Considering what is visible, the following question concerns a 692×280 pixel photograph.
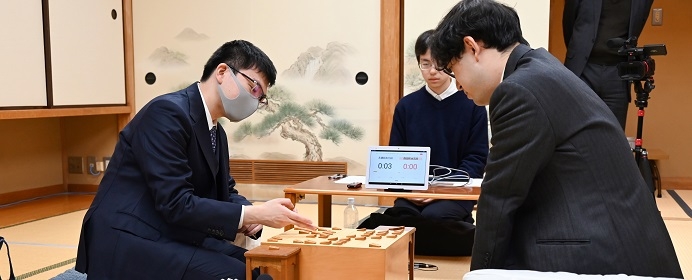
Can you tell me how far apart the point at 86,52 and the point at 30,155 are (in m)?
0.96

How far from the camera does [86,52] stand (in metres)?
5.16

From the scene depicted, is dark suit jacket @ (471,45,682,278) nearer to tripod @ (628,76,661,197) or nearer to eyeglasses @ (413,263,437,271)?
eyeglasses @ (413,263,437,271)

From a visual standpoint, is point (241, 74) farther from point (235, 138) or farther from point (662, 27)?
point (662, 27)

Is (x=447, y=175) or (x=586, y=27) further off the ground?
(x=586, y=27)

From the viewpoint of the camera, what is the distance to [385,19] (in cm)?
497

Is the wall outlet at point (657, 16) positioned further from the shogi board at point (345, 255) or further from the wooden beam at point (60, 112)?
the shogi board at point (345, 255)

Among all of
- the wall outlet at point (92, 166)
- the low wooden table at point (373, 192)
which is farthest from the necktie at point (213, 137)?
the wall outlet at point (92, 166)

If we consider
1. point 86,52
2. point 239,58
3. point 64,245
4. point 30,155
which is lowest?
point 64,245

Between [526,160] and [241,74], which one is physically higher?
[241,74]

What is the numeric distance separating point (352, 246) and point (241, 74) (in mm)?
704

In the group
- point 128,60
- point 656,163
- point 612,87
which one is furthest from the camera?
point 656,163

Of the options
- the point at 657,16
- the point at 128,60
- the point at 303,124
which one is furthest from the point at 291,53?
the point at 657,16

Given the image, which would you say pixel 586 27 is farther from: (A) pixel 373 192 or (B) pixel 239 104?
(B) pixel 239 104

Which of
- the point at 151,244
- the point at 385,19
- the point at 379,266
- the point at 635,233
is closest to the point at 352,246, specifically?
the point at 379,266
